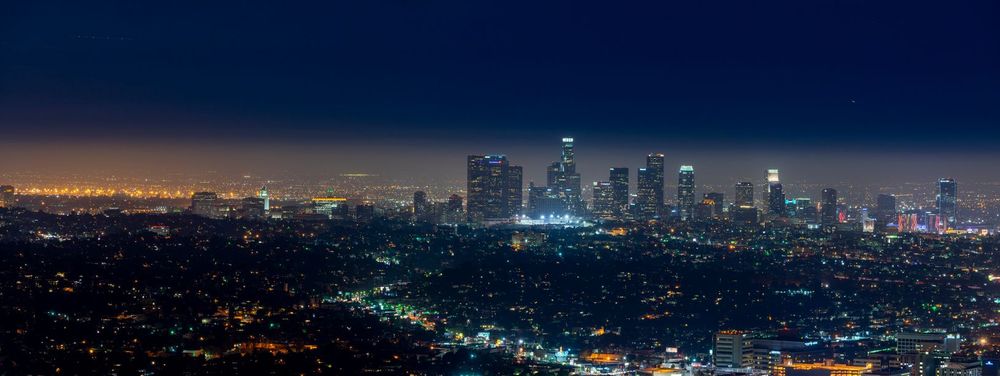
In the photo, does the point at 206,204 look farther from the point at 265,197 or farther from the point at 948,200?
the point at 948,200

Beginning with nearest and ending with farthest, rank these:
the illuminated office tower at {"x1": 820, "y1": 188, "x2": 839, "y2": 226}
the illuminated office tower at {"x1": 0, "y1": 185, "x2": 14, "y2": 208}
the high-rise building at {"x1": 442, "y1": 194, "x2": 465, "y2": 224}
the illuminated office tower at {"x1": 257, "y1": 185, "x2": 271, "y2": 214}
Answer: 1. the illuminated office tower at {"x1": 0, "y1": 185, "x2": 14, "y2": 208}
2. the illuminated office tower at {"x1": 257, "y1": 185, "x2": 271, "y2": 214}
3. the high-rise building at {"x1": 442, "y1": 194, "x2": 465, "y2": 224}
4. the illuminated office tower at {"x1": 820, "y1": 188, "x2": 839, "y2": 226}

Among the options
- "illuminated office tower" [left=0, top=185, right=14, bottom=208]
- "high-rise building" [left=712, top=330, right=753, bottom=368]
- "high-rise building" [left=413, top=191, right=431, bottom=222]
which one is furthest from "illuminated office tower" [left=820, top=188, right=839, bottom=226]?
"high-rise building" [left=712, top=330, right=753, bottom=368]

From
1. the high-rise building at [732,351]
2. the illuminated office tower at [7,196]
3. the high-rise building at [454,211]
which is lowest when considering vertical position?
the high-rise building at [732,351]

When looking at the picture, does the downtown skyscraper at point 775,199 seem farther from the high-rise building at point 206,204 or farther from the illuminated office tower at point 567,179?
the high-rise building at point 206,204

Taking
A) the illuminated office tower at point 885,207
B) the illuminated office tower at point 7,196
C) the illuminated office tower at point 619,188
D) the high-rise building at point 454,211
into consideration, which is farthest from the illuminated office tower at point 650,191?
the illuminated office tower at point 7,196

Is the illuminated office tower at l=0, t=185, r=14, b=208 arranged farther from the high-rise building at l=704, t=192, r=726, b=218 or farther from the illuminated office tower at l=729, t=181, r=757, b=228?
the high-rise building at l=704, t=192, r=726, b=218
